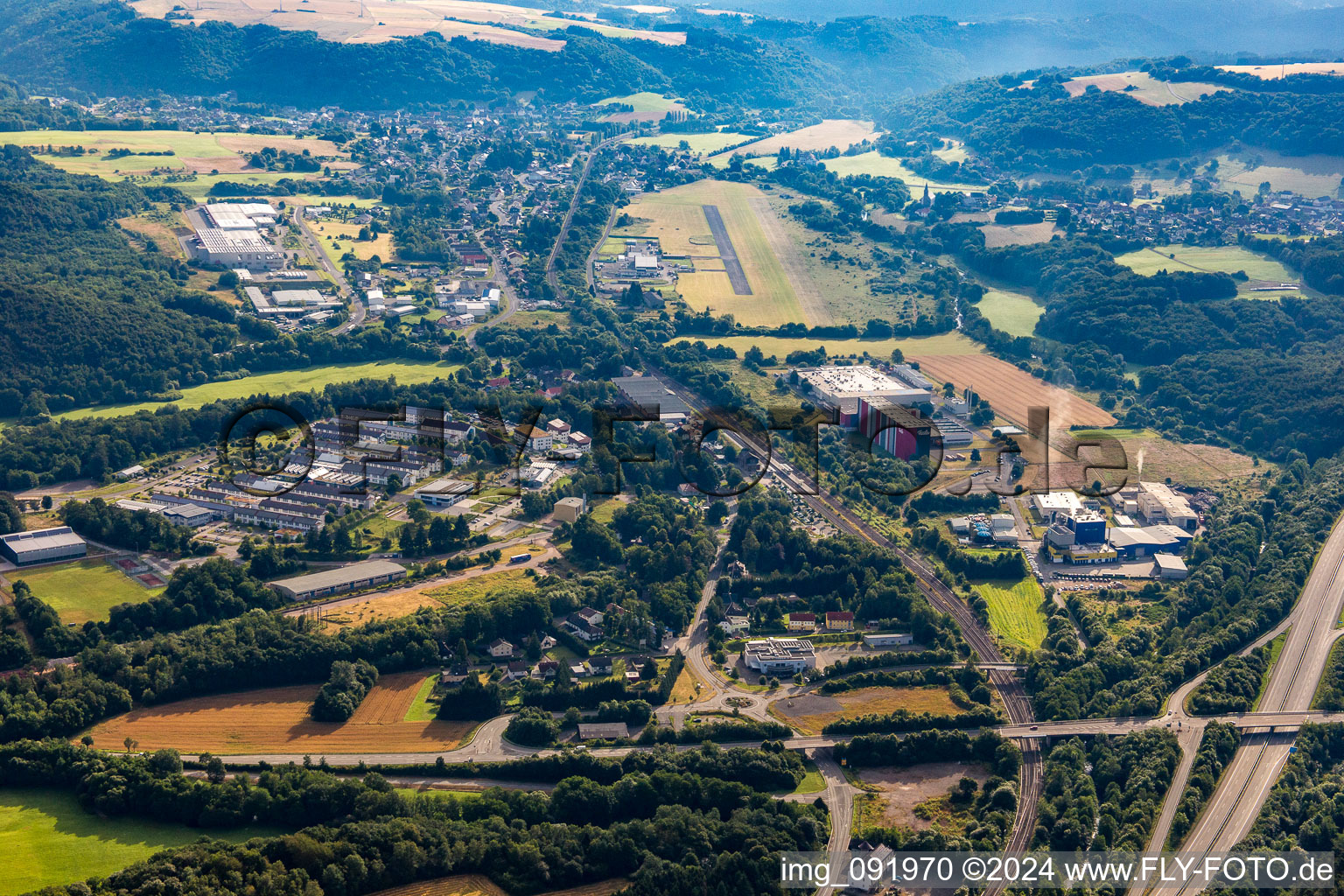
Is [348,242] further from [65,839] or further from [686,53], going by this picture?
[686,53]

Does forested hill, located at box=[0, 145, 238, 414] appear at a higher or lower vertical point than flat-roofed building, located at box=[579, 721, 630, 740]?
higher

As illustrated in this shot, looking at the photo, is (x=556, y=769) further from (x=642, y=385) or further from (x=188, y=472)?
(x=642, y=385)

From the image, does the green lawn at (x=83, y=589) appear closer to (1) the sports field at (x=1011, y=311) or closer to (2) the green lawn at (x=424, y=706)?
(2) the green lawn at (x=424, y=706)

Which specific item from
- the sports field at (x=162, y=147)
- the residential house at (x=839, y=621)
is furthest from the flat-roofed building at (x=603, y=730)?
the sports field at (x=162, y=147)

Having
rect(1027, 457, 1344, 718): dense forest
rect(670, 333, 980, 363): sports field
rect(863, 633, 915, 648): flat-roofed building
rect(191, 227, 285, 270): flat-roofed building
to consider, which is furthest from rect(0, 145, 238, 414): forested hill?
rect(1027, 457, 1344, 718): dense forest

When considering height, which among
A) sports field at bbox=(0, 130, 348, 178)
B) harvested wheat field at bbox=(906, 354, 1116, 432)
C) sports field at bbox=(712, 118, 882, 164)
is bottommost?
harvested wheat field at bbox=(906, 354, 1116, 432)

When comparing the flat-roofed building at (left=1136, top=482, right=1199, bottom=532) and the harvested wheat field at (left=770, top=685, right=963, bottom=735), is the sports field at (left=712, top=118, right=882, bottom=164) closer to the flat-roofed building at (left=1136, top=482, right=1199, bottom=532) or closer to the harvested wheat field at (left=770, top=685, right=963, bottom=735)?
the flat-roofed building at (left=1136, top=482, right=1199, bottom=532)

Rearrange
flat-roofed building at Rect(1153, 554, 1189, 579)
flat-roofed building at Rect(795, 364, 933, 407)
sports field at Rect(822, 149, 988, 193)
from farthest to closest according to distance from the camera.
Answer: sports field at Rect(822, 149, 988, 193) < flat-roofed building at Rect(795, 364, 933, 407) < flat-roofed building at Rect(1153, 554, 1189, 579)
